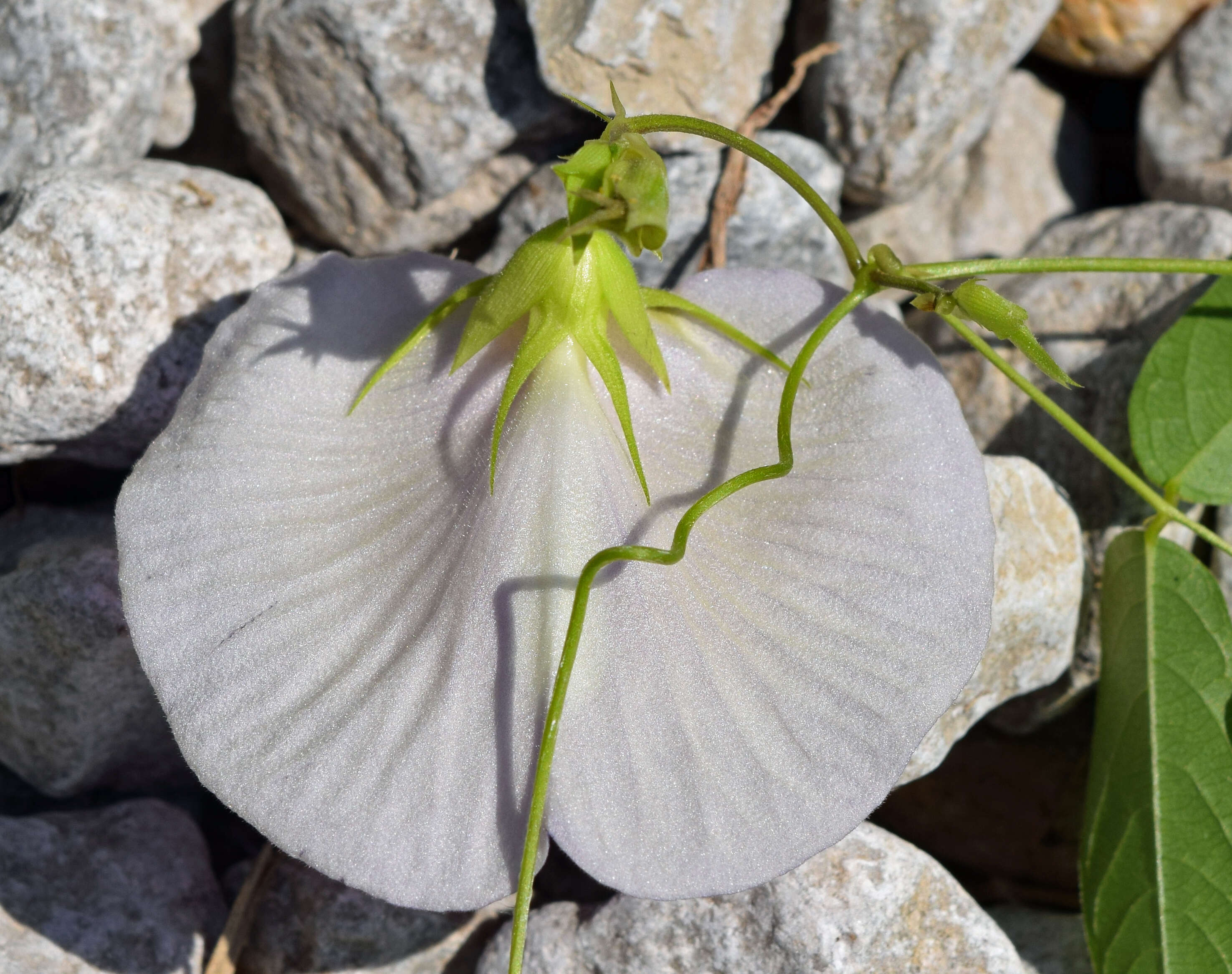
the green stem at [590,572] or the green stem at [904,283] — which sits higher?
the green stem at [904,283]

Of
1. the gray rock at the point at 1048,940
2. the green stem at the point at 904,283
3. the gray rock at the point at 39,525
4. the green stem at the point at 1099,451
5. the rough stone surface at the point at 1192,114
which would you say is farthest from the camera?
the rough stone surface at the point at 1192,114

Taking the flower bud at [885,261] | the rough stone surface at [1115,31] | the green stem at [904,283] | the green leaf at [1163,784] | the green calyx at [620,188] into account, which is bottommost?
the green leaf at [1163,784]

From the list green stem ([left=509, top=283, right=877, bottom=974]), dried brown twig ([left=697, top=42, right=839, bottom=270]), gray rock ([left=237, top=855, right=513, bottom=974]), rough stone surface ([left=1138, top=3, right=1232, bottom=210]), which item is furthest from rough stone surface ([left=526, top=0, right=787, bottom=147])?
gray rock ([left=237, top=855, right=513, bottom=974])

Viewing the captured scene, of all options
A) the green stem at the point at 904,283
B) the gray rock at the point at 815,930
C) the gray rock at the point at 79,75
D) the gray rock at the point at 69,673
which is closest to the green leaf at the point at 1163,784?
the gray rock at the point at 815,930

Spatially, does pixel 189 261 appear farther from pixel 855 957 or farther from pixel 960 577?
pixel 855 957

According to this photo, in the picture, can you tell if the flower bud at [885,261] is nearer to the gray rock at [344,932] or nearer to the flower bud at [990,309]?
the flower bud at [990,309]

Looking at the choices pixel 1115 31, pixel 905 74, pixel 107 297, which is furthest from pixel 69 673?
pixel 1115 31

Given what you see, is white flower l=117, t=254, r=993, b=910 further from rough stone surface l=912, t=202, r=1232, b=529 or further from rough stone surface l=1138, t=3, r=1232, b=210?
rough stone surface l=1138, t=3, r=1232, b=210
